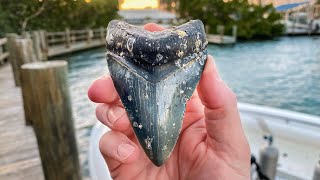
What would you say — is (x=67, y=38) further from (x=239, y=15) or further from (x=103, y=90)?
(x=103, y=90)

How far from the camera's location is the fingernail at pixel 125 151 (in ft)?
3.16

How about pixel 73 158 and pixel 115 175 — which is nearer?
pixel 115 175

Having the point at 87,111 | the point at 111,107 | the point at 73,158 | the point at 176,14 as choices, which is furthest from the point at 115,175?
the point at 176,14

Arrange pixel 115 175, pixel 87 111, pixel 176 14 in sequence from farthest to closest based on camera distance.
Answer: pixel 176 14 < pixel 87 111 < pixel 115 175

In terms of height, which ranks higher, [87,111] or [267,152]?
[267,152]

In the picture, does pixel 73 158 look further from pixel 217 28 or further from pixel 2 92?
pixel 217 28

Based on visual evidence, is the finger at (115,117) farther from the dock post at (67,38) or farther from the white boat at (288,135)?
the dock post at (67,38)

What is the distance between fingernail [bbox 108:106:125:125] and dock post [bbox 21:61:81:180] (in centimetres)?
176

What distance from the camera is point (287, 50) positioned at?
68.4ft

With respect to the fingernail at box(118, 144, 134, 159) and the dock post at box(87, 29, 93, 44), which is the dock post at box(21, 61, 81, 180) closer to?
the fingernail at box(118, 144, 134, 159)

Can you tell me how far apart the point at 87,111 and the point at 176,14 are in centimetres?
2131

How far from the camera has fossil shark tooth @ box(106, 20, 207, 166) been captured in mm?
709

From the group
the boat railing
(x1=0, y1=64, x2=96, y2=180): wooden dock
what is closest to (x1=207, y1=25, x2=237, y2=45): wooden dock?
(x1=0, y1=64, x2=96, y2=180): wooden dock

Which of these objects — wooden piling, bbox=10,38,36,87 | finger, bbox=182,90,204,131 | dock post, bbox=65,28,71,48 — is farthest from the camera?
dock post, bbox=65,28,71,48
